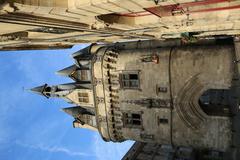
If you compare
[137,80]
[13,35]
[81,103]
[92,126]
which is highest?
[13,35]

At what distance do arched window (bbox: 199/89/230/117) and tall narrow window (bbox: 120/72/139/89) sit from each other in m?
4.98

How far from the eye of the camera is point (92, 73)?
30.1 metres

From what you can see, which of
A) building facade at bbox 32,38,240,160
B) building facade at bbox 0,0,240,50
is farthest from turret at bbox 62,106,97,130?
building facade at bbox 0,0,240,50

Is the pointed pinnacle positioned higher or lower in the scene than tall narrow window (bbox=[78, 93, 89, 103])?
higher

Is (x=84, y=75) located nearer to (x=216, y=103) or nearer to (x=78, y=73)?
(x=78, y=73)

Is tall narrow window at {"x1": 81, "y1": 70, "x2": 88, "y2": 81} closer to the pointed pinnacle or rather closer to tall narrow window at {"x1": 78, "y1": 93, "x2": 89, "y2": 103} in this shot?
the pointed pinnacle

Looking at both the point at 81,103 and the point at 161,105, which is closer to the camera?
the point at 161,105

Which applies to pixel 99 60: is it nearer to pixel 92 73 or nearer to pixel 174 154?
pixel 92 73

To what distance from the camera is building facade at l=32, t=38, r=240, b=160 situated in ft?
83.5

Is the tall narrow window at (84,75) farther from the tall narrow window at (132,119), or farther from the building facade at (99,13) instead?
the building facade at (99,13)

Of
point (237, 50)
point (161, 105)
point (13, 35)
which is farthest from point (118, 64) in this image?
point (13, 35)

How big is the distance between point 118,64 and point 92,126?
7044mm

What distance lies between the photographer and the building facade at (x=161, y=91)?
→ 25453 mm

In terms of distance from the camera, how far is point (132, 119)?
95.3ft
